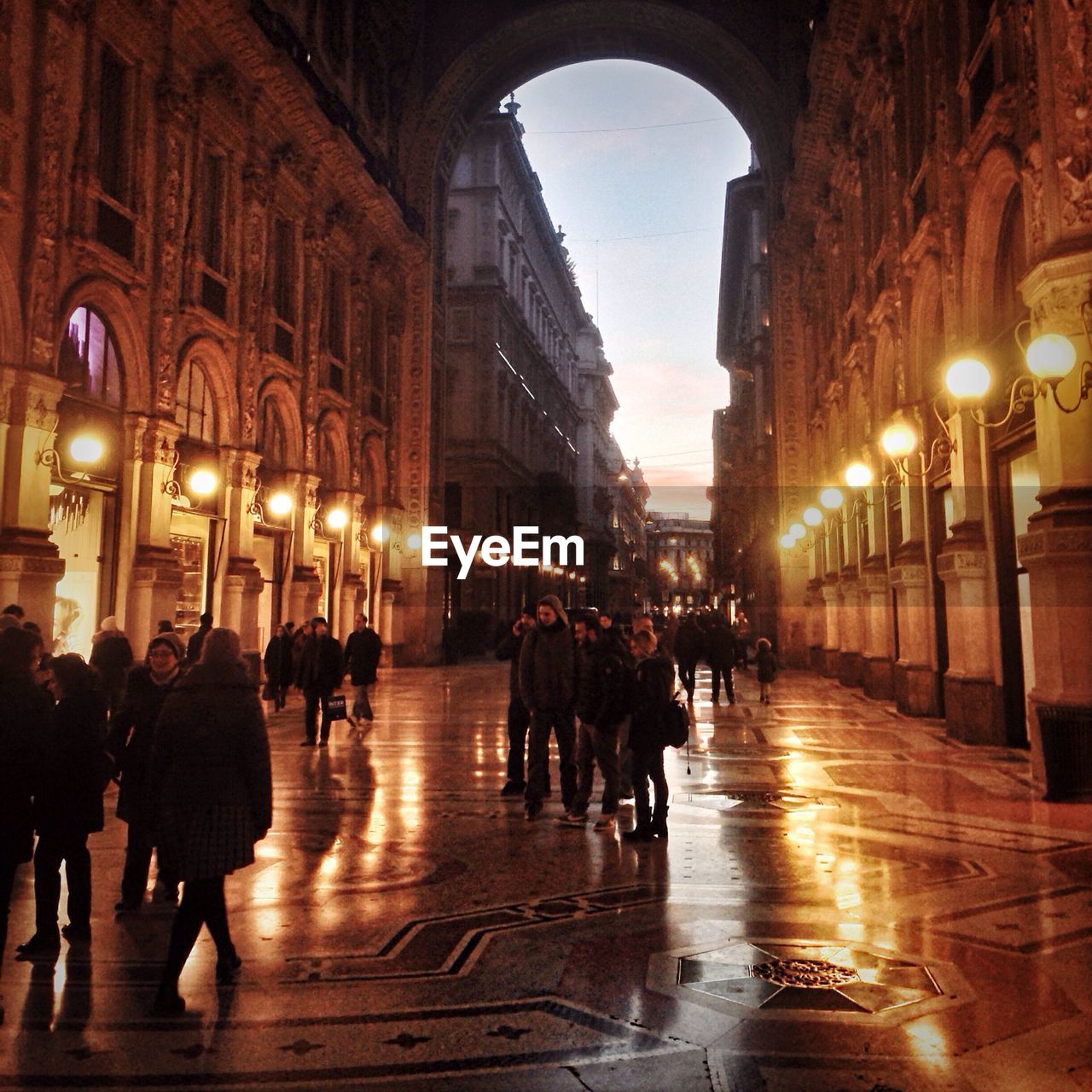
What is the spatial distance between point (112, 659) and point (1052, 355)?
11024mm

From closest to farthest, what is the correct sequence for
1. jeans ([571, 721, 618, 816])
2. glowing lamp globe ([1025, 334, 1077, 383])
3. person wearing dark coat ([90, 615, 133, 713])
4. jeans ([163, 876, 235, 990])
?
jeans ([163, 876, 235, 990])
jeans ([571, 721, 618, 816])
glowing lamp globe ([1025, 334, 1077, 383])
person wearing dark coat ([90, 615, 133, 713])

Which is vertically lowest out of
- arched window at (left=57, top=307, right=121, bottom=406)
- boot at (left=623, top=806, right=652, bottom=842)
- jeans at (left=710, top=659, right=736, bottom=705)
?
boot at (left=623, top=806, right=652, bottom=842)

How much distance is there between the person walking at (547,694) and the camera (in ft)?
28.8

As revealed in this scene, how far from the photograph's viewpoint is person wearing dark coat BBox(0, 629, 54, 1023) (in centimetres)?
465

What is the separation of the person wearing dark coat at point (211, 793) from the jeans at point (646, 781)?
12.5 feet

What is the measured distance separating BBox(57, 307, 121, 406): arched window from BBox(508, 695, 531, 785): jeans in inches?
377

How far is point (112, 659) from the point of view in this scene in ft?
39.0

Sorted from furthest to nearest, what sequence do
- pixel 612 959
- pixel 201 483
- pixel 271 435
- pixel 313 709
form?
pixel 271 435, pixel 201 483, pixel 313 709, pixel 612 959

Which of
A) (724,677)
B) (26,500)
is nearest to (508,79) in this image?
(724,677)

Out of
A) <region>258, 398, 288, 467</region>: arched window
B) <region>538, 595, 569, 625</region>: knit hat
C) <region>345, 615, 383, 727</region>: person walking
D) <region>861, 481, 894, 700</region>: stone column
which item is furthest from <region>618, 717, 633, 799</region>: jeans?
<region>258, 398, 288, 467</region>: arched window

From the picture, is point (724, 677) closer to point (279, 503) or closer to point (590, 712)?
point (279, 503)

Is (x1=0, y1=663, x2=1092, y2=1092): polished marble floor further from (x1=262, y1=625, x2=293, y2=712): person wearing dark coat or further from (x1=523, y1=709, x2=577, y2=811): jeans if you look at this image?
(x1=262, y1=625, x2=293, y2=712): person wearing dark coat

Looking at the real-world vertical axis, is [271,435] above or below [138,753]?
above

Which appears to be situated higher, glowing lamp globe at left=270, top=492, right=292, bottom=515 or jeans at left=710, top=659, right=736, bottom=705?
glowing lamp globe at left=270, top=492, right=292, bottom=515
